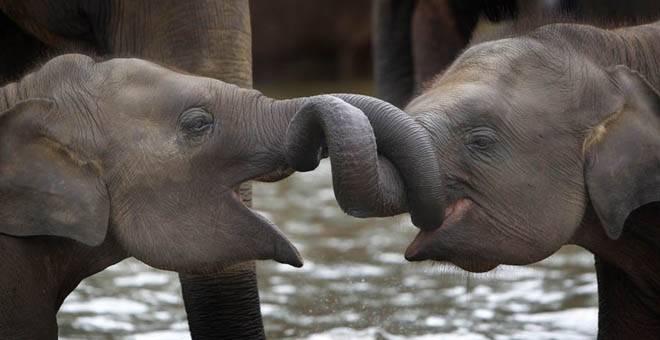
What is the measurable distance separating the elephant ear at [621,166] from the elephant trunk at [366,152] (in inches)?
20.8

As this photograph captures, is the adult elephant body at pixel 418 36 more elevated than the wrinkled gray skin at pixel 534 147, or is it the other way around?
the adult elephant body at pixel 418 36

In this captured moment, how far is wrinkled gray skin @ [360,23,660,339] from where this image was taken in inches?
202

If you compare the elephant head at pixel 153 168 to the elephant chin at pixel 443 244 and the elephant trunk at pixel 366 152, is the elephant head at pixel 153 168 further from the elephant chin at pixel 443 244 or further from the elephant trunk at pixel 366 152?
the elephant chin at pixel 443 244

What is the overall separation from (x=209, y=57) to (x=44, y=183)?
38.4 inches

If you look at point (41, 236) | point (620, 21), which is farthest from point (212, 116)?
point (620, 21)

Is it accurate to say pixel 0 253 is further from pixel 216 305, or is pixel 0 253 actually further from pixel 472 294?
pixel 472 294

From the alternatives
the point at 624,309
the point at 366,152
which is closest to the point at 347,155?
the point at 366,152

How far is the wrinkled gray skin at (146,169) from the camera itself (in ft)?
16.6

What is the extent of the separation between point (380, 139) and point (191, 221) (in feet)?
2.01

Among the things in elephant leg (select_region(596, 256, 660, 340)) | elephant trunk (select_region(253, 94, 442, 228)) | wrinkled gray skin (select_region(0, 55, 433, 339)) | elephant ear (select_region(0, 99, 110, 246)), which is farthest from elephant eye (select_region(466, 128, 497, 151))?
elephant ear (select_region(0, 99, 110, 246))

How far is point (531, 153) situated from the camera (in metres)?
5.21

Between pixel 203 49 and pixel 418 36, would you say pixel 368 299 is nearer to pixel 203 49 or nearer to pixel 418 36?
pixel 203 49

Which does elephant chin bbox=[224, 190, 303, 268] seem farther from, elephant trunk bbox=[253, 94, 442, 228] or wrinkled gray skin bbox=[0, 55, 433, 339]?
elephant trunk bbox=[253, 94, 442, 228]

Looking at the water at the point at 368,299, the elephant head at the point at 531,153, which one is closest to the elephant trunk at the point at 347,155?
the elephant head at the point at 531,153
